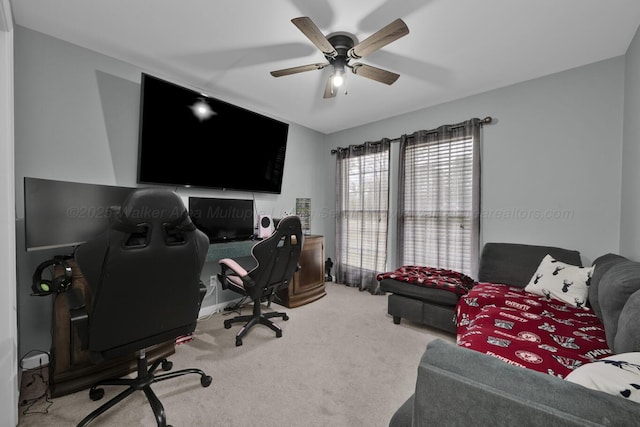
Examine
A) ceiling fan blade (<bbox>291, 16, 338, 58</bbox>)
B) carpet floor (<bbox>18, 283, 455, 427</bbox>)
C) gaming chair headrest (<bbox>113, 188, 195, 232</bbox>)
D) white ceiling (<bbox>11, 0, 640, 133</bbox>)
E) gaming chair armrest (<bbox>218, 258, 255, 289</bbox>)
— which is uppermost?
white ceiling (<bbox>11, 0, 640, 133</bbox>)

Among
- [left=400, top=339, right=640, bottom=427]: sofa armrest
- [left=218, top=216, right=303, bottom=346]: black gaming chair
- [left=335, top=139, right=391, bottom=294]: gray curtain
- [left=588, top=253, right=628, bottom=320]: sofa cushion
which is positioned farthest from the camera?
[left=335, top=139, right=391, bottom=294]: gray curtain

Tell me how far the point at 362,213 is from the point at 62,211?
337cm

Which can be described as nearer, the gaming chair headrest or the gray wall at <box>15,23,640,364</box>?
the gaming chair headrest

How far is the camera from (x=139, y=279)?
51.6 inches

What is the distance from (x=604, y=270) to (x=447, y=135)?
2.02 metres

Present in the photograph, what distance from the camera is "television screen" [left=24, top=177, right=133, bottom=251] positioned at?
66.8 inches

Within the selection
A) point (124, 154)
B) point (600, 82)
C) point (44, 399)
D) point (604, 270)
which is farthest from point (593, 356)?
point (124, 154)

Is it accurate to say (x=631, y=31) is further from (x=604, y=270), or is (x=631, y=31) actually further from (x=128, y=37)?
(x=128, y=37)

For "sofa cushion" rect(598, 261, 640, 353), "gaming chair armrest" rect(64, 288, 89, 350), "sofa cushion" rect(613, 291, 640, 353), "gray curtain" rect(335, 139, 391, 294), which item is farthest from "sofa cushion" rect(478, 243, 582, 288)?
"gaming chair armrest" rect(64, 288, 89, 350)

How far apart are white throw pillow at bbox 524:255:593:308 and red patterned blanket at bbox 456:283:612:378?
56 mm

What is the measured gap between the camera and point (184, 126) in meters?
2.60

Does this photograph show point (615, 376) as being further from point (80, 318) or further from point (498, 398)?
point (80, 318)

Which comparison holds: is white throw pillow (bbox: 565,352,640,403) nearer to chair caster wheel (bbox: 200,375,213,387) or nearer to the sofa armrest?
the sofa armrest

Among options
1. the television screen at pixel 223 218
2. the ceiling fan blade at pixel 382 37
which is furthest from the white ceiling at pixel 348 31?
the television screen at pixel 223 218
